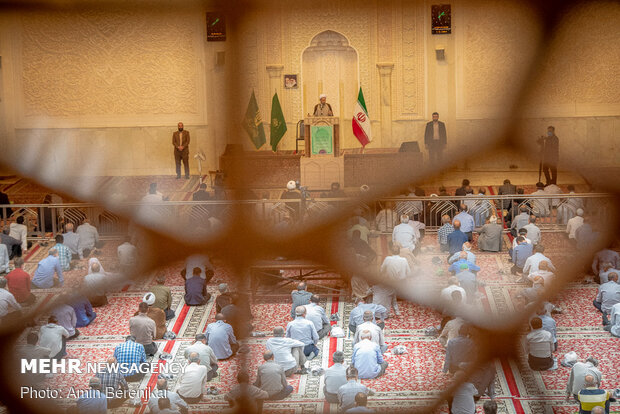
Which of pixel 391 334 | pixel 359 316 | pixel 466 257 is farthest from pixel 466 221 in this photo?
pixel 359 316

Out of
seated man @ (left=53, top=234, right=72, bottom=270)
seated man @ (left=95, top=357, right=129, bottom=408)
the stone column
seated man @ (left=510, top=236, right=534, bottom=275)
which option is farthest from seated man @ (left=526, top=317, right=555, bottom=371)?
seated man @ (left=53, top=234, right=72, bottom=270)

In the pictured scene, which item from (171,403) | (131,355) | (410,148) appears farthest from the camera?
(131,355)

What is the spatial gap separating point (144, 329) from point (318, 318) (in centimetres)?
125

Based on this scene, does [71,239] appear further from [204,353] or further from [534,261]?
[534,261]

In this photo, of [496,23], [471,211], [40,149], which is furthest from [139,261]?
[471,211]

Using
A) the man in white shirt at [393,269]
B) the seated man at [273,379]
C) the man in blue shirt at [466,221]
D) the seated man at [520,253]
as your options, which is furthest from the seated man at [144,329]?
the seated man at [520,253]

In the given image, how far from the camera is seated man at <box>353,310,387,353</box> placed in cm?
631

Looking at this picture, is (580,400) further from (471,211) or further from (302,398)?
(471,211)

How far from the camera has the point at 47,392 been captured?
1.14m

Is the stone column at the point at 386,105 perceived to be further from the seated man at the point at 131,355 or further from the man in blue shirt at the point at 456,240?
the seated man at the point at 131,355

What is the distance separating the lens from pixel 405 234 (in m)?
6.87

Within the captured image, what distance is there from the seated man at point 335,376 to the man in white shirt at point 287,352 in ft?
0.98

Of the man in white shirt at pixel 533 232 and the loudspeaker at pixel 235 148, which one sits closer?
the loudspeaker at pixel 235 148

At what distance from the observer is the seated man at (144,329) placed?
21.1 feet
